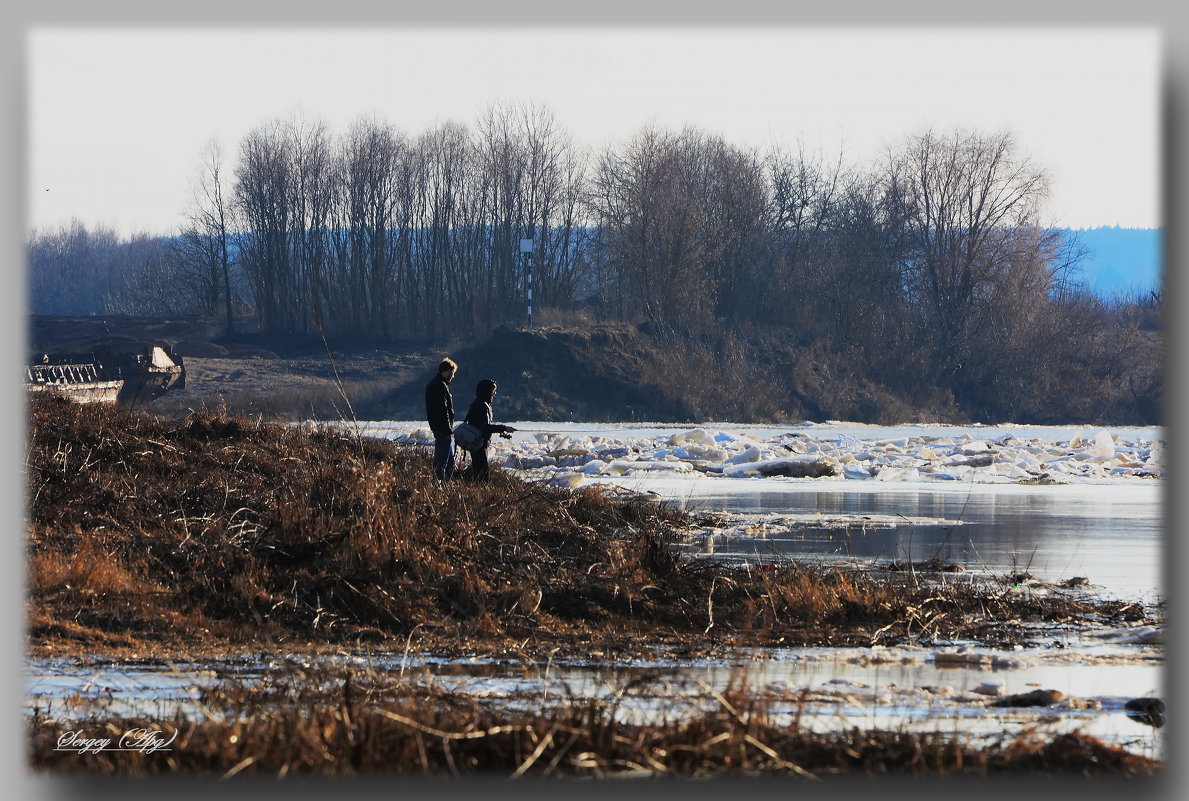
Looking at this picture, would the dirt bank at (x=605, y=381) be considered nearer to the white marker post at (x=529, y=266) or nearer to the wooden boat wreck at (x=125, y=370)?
the wooden boat wreck at (x=125, y=370)

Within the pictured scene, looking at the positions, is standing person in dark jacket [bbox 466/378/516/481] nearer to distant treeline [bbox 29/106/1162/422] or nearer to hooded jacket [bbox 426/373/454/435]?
hooded jacket [bbox 426/373/454/435]

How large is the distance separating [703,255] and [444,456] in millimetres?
46392

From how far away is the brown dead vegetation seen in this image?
27.5 feet

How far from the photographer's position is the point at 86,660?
7.30m

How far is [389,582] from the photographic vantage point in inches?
352

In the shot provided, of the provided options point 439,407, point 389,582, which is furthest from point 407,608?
point 439,407

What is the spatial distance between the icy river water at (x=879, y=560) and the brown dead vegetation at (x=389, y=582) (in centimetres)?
70

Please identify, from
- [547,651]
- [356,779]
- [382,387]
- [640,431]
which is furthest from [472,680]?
[382,387]

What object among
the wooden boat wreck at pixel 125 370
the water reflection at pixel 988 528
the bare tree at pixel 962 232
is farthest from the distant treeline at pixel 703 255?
the water reflection at pixel 988 528

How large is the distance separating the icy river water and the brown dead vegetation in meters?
0.70

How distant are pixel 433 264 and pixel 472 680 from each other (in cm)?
6414

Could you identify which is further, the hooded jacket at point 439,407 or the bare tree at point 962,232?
the bare tree at point 962,232

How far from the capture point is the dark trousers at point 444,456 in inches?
561

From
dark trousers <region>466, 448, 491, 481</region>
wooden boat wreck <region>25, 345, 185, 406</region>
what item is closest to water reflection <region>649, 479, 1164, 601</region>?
dark trousers <region>466, 448, 491, 481</region>
